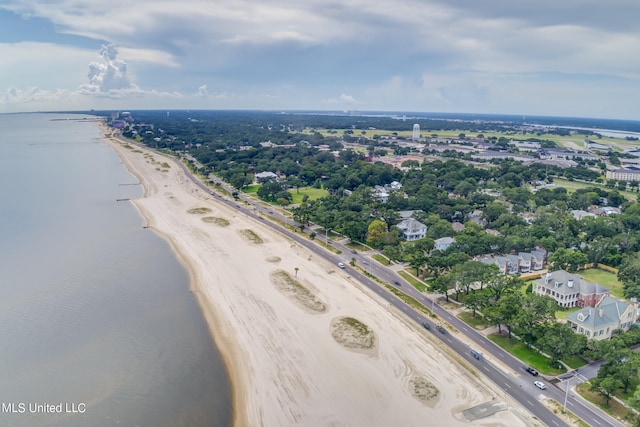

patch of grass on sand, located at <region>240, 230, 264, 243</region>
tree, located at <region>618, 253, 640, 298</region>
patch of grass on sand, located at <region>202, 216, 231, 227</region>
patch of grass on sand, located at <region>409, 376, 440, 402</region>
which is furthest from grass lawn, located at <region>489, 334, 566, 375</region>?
patch of grass on sand, located at <region>202, 216, 231, 227</region>

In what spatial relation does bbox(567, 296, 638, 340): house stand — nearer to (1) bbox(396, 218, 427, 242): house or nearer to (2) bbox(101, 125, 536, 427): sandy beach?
(2) bbox(101, 125, 536, 427): sandy beach

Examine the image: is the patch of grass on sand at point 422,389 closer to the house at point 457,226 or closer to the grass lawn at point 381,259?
the grass lawn at point 381,259

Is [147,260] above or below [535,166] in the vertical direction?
below

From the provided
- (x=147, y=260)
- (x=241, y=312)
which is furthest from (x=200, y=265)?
(x=241, y=312)

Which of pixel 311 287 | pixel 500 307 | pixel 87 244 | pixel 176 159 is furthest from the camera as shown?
pixel 176 159

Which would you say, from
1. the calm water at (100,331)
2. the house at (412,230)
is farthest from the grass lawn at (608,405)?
the house at (412,230)

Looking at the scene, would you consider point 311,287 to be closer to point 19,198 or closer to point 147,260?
point 147,260

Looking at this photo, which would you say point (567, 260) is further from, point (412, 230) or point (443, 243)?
point (412, 230)

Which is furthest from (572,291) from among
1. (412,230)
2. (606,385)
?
(412,230)
